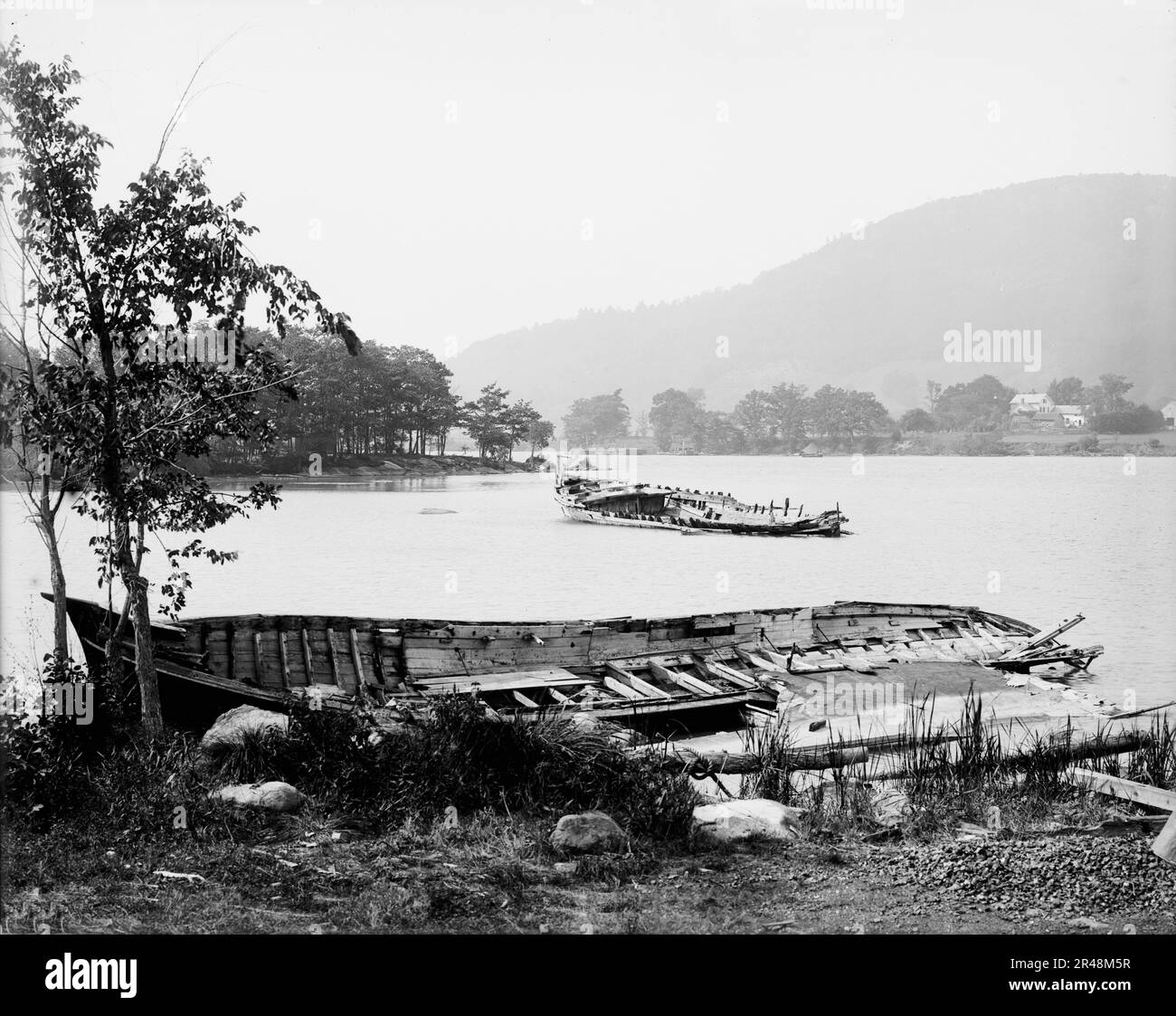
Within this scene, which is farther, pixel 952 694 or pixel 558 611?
pixel 558 611

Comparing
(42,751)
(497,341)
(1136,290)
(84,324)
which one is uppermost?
(1136,290)

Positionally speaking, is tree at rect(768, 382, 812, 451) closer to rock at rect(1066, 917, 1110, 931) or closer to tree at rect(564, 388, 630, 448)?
tree at rect(564, 388, 630, 448)

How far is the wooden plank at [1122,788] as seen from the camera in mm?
6340

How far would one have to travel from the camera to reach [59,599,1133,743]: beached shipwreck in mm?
9531

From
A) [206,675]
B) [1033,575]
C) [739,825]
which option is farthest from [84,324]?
[1033,575]

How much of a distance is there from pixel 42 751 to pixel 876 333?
145m

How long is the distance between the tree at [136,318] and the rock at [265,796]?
1293 mm

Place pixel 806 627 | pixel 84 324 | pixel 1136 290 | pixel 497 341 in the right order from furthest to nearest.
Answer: pixel 1136 290 → pixel 497 341 → pixel 806 627 → pixel 84 324

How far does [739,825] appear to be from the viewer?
243 inches

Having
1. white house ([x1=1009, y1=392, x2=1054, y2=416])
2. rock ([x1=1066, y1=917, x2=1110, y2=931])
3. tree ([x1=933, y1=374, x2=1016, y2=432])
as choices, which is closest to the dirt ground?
rock ([x1=1066, y1=917, x2=1110, y2=931])

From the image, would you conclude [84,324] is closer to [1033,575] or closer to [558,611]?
[558,611]

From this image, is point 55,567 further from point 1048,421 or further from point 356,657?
point 1048,421

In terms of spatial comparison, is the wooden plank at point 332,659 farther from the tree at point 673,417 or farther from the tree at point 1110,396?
the tree at point 1110,396

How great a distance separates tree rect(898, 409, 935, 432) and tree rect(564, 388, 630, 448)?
45443 mm
